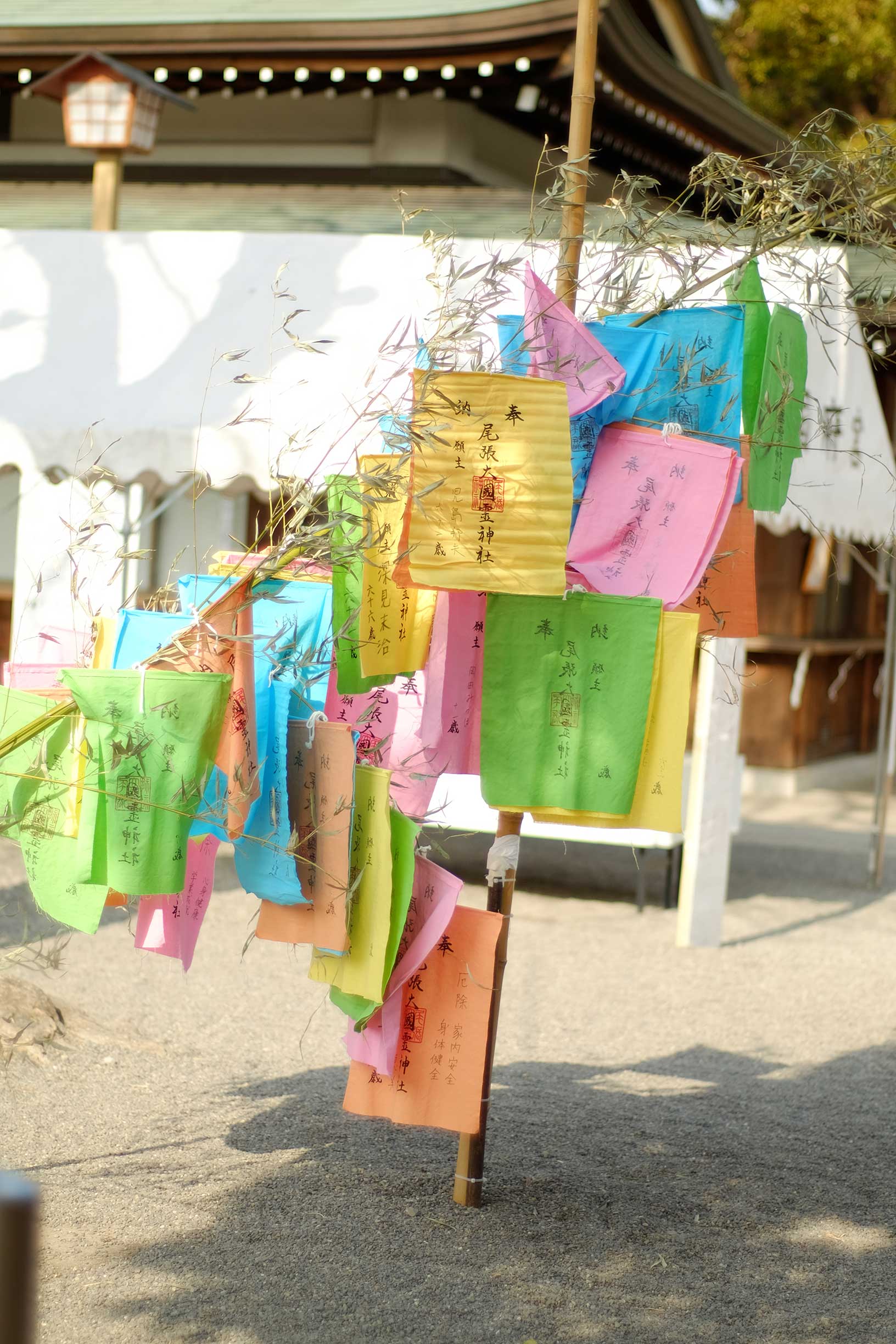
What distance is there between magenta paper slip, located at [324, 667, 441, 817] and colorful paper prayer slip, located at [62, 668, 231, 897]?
18.7 inches

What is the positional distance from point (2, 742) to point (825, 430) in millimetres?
1669

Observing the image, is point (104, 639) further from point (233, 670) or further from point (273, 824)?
point (273, 824)

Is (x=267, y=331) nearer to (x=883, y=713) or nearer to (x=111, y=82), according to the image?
(x=111, y=82)

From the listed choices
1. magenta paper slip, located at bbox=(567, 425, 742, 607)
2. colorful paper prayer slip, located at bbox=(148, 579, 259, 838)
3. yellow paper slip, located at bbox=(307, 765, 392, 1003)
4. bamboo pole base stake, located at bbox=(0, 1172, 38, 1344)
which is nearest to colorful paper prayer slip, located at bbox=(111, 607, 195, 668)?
colorful paper prayer slip, located at bbox=(148, 579, 259, 838)

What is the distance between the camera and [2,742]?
86.0 inches

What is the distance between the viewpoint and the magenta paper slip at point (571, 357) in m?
2.34

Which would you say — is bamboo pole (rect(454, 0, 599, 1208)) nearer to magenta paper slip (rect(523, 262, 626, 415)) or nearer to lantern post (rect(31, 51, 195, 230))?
magenta paper slip (rect(523, 262, 626, 415))

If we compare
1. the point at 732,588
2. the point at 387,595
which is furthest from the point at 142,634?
the point at 732,588

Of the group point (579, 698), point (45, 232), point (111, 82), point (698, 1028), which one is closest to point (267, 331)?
point (45, 232)

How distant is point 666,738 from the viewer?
7.78 ft

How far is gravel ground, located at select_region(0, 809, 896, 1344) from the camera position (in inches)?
92.4

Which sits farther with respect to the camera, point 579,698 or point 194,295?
point 194,295

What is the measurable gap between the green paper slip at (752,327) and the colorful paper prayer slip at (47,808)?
1.36 m

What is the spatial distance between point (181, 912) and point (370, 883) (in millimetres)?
435
